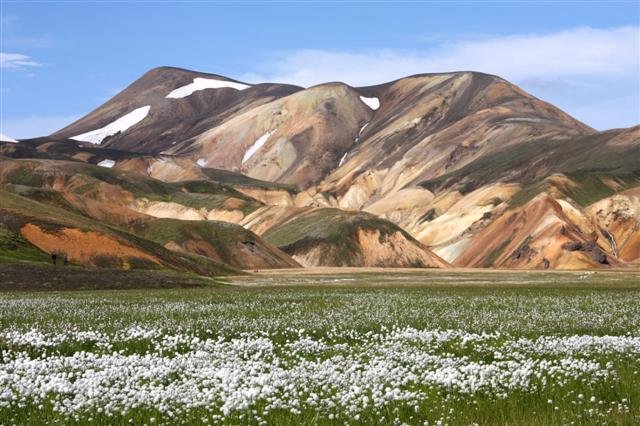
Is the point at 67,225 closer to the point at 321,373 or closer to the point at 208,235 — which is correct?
the point at 208,235

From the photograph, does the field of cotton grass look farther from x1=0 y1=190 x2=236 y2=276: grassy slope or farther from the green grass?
x1=0 y1=190 x2=236 y2=276: grassy slope

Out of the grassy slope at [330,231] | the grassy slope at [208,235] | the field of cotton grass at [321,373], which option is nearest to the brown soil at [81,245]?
the grassy slope at [208,235]

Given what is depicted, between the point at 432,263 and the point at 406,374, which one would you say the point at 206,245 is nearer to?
the point at 432,263

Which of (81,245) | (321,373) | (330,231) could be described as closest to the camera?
(321,373)

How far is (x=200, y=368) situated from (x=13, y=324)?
1294 centimetres

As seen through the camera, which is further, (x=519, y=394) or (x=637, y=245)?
(x=637, y=245)

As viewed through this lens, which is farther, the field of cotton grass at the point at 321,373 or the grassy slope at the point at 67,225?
the grassy slope at the point at 67,225

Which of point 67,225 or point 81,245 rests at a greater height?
point 67,225

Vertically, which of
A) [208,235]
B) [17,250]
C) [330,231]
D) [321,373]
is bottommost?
[208,235]

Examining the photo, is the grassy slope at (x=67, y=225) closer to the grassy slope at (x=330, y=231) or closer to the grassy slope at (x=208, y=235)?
the grassy slope at (x=208, y=235)

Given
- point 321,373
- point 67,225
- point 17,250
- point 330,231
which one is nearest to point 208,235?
point 330,231

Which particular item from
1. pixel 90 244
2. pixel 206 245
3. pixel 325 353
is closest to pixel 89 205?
pixel 206 245

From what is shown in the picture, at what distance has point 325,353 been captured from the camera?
21.0m

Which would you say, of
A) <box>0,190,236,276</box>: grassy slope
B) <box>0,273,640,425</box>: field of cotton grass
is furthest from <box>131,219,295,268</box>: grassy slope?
<box>0,273,640,425</box>: field of cotton grass
